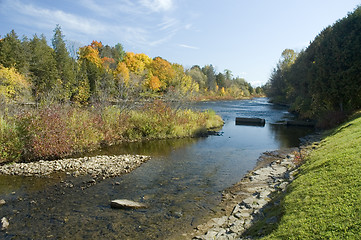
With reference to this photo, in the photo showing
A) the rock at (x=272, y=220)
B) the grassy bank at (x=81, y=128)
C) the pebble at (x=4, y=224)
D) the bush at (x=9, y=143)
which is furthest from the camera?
the grassy bank at (x=81, y=128)

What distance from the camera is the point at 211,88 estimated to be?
106m

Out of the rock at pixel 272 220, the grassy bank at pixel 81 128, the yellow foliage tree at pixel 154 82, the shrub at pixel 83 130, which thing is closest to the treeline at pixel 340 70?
the grassy bank at pixel 81 128

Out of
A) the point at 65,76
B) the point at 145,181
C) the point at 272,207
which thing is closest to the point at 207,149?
the point at 145,181

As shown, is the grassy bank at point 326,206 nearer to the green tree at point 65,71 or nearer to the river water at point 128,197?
the river water at point 128,197

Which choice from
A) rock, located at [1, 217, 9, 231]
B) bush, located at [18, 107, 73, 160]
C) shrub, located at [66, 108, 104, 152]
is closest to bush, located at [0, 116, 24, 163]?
bush, located at [18, 107, 73, 160]

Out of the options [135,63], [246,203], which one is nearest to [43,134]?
[246,203]

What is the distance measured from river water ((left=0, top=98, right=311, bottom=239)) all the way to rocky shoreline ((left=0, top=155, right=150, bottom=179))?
1.59 feet

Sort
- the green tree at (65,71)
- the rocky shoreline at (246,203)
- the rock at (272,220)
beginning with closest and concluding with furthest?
1. the rock at (272,220)
2. the rocky shoreline at (246,203)
3. the green tree at (65,71)

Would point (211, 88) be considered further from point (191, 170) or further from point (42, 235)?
point (42, 235)

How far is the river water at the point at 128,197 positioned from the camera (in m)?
7.16

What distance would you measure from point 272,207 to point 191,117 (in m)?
18.1

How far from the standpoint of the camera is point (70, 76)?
48.7 meters

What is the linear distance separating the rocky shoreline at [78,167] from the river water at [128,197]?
0.49m

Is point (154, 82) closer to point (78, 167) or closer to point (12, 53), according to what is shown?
point (12, 53)
